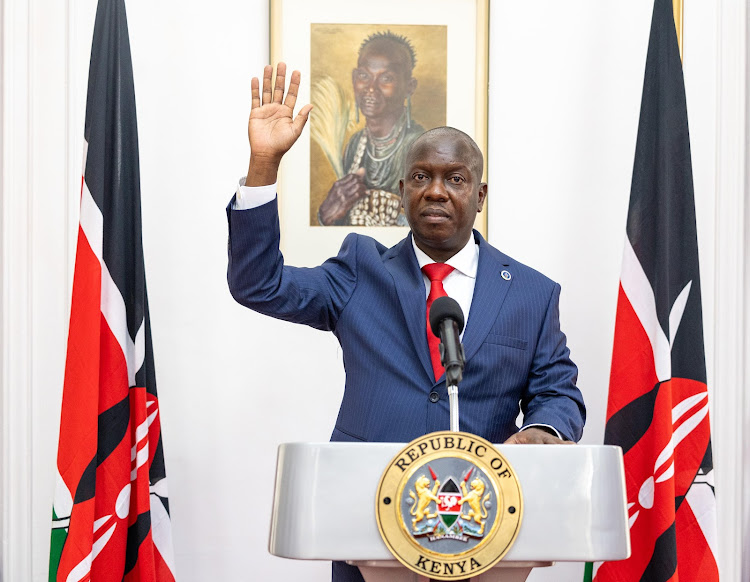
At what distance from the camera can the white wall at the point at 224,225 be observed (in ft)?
9.95

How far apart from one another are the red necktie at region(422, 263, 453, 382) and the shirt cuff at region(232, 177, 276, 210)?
1.50ft

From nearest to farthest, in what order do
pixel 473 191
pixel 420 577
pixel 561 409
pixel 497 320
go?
pixel 420 577
pixel 561 409
pixel 497 320
pixel 473 191

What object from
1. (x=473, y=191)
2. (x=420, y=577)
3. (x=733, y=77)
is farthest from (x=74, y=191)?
(x=733, y=77)

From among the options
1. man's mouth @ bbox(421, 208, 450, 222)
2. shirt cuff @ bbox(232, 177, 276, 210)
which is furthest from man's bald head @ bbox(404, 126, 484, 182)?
shirt cuff @ bbox(232, 177, 276, 210)

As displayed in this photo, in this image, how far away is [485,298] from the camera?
2047 mm

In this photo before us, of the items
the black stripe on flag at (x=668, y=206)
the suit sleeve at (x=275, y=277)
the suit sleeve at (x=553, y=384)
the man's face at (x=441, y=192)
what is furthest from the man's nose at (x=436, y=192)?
the black stripe on flag at (x=668, y=206)

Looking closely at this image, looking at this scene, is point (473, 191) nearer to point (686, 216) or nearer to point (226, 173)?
point (686, 216)

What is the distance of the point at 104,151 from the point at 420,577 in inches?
73.5

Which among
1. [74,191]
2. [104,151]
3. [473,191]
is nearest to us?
[473,191]

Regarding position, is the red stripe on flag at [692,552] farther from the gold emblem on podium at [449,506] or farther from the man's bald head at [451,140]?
the gold emblem on podium at [449,506]

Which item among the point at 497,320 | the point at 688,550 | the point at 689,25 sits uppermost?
the point at 689,25

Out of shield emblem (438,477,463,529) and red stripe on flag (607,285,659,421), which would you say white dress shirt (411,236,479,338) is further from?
shield emblem (438,477,463,529)

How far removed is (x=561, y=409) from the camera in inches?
74.6

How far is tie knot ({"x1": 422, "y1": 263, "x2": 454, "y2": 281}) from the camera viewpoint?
84.6 inches
